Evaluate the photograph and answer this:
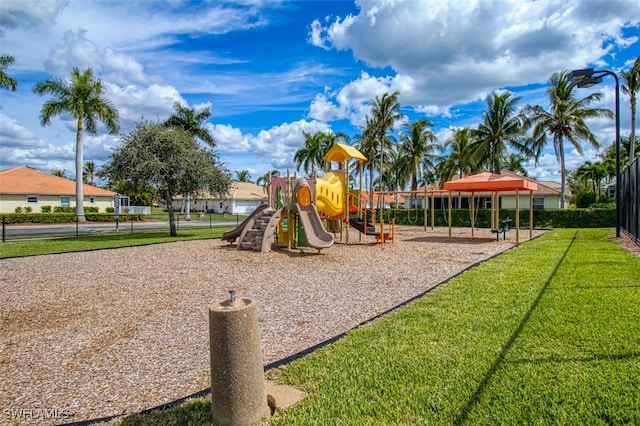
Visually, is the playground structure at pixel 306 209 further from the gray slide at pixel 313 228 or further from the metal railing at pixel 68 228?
the metal railing at pixel 68 228

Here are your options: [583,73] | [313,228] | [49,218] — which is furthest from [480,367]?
[49,218]

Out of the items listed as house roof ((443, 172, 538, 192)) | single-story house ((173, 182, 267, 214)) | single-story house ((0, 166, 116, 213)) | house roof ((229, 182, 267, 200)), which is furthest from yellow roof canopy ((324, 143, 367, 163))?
single-story house ((173, 182, 267, 214))

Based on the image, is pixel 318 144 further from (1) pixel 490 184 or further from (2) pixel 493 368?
(2) pixel 493 368

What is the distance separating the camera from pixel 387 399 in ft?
9.67

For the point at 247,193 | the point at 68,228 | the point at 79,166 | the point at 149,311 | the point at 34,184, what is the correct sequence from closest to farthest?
the point at 149,311, the point at 68,228, the point at 79,166, the point at 34,184, the point at 247,193

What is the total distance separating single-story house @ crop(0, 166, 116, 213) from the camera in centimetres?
3488

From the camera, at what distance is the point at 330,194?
13.7 m

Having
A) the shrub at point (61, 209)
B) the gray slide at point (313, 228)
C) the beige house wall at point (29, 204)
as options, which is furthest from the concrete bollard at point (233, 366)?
the beige house wall at point (29, 204)

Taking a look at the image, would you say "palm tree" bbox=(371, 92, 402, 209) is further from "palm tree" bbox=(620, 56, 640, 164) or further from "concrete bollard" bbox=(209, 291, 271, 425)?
"concrete bollard" bbox=(209, 291, 271, 425)

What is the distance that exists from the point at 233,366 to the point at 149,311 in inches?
148

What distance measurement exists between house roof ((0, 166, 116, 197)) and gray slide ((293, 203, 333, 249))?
113 feet

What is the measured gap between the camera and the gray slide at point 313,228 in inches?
451

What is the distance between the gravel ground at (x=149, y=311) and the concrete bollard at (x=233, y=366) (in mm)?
850

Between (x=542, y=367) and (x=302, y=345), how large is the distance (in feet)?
7.61
